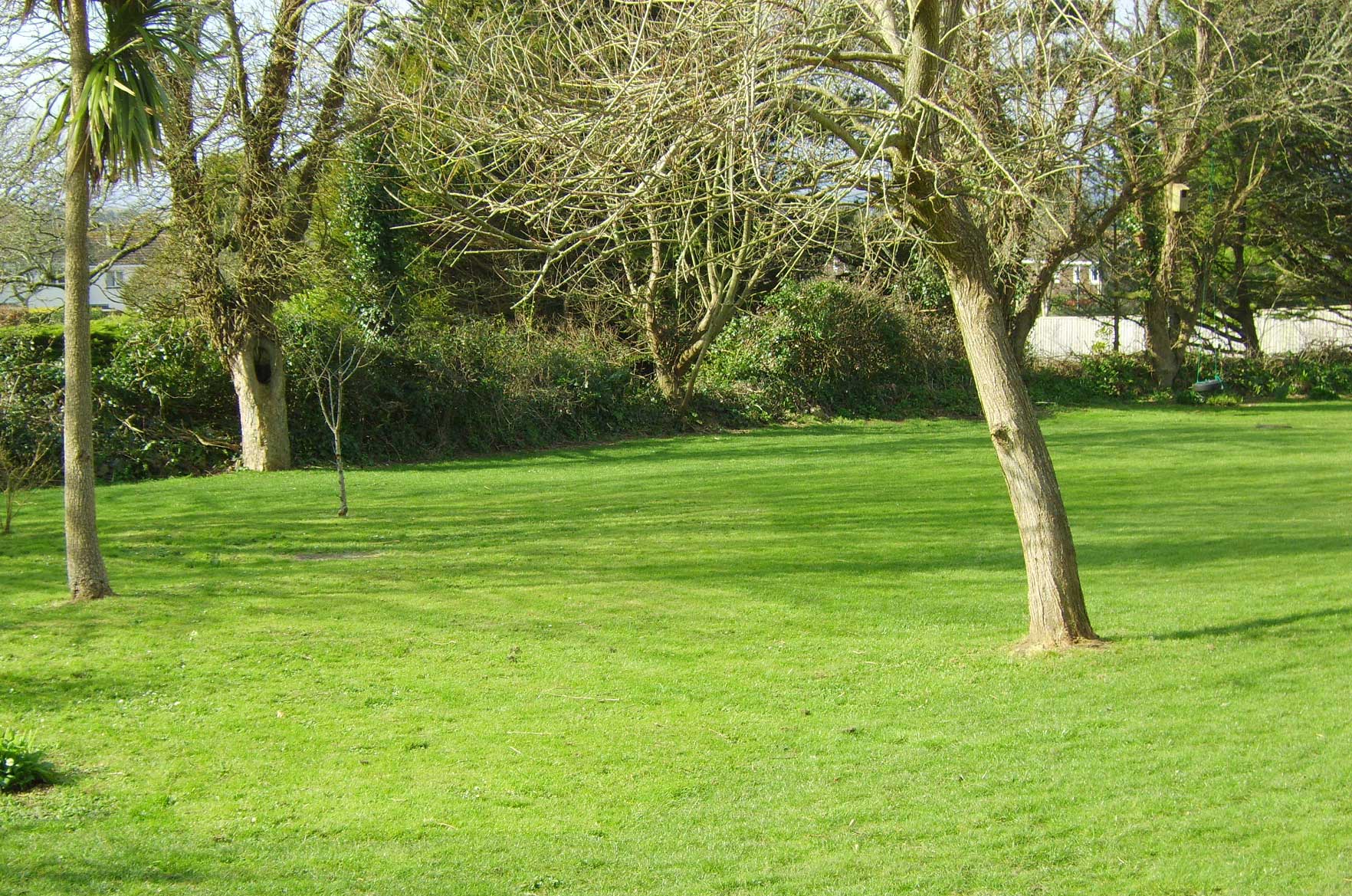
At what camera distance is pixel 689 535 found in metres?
12.5

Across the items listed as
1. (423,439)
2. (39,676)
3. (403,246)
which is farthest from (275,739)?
(403,246)

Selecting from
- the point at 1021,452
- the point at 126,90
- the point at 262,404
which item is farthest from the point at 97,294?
the point at 1021,452

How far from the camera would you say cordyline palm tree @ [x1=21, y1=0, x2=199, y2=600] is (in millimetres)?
8469

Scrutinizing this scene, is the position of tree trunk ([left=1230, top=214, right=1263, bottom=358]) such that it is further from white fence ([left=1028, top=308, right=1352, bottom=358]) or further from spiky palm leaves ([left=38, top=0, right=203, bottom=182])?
spiky palm leaves ([left=38, top=0, right=203, bottom=182])

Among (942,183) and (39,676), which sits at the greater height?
(942,183)

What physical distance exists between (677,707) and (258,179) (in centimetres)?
1289

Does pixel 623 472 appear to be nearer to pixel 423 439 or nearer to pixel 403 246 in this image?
pixel 423 439

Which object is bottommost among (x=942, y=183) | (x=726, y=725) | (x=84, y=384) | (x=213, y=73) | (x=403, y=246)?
(x=726, y=725)

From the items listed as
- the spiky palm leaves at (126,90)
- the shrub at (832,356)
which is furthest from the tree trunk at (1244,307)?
the spiky palm leaves at (126,90)

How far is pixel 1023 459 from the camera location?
7.59 m

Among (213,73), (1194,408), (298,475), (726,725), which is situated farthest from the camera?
(1194,408)

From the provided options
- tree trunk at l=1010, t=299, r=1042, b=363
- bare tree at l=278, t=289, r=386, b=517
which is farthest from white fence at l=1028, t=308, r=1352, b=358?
bare tree at l=278, t=289, r=386, b=517

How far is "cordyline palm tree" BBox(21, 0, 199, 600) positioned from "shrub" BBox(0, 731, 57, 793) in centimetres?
366

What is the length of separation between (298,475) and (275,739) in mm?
11546
